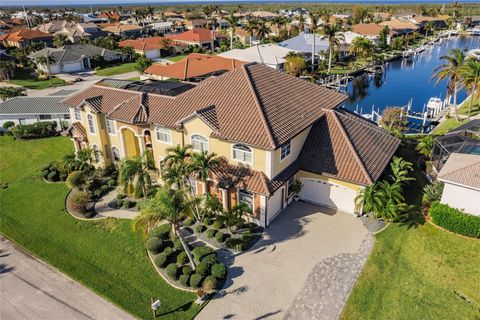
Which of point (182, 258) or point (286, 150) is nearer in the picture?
point (182, 258)

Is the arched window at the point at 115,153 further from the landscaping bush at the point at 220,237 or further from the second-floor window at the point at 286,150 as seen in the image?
the second-floor window at the point at 286,150

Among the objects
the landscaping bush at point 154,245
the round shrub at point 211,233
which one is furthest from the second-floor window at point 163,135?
the landscaping bush at point 154,245

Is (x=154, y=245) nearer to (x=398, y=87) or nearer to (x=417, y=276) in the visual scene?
(x=417, y=276)

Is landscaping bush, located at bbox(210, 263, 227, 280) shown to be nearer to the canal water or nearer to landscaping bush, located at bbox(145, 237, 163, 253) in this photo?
landscaping bush, located at bbox(145, 237, 163, 253)

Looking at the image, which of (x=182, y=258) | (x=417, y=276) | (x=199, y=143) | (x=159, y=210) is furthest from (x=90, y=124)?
(x=417, y=276)

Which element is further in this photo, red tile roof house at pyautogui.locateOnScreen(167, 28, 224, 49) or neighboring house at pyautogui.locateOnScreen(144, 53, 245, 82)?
red tile roof house at pyautogui.locateOnScreen(167, 28, 224, 49)

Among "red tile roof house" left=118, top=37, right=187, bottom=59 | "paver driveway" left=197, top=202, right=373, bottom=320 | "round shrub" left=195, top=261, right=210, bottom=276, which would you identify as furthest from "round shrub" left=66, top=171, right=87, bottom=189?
"red tile roof house" left=118, top=37, right=187, bottom=59

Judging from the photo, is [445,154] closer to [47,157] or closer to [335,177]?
[335,177]
